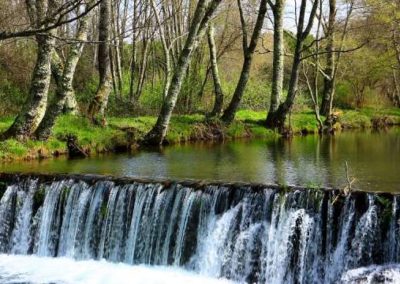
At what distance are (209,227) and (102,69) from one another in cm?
930

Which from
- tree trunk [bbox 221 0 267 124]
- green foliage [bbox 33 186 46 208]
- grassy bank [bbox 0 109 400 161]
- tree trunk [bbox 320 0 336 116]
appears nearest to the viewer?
green foliage [bbox 33 186 46 208]

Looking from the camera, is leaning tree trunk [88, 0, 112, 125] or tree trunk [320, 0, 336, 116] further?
tree trunk [320, 0, 336, 116]

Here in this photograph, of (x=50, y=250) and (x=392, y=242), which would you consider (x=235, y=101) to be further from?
(x=392, y=242)

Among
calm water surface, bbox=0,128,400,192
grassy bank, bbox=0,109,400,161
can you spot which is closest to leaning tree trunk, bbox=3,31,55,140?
grassy bank, bbox=0,109,400,161

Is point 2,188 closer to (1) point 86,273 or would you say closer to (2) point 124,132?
(1) point 86,273

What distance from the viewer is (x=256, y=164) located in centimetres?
1406

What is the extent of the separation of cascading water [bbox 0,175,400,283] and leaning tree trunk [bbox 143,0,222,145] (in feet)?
22.4

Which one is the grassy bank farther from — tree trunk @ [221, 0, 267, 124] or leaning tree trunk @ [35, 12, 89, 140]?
tree trunk @ [221, 0, 267, 124]

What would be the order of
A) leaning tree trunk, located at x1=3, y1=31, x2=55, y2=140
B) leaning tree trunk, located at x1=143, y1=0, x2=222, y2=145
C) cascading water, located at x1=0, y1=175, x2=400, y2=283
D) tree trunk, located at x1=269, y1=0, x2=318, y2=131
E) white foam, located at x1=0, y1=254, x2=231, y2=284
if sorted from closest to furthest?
1. cascading water, located at x1=0, y1=175, x2=400, y2=283
2. white foam, located at x1=0, y1=254, x2=231, y2=284
3. leaning tree trunk, located at x1=3, y1=31, x2=55, y2=140
4. leaning tree trunk, located at x1=143, y1=0, x2=222, y2=145
5. tree trunk, located at x1=269, y1=0, x2=318, y2=131

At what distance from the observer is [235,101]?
21.0 metres

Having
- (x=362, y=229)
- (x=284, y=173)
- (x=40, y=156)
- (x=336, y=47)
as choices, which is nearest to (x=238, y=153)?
(x=284, y=173)

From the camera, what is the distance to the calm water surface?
11.8 metres

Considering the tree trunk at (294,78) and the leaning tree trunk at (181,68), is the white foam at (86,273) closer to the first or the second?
the leaning tree trunk at (181,68)

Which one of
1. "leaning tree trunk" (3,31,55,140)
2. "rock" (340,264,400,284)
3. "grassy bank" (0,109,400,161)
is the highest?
"leaning tree trunk" (3,31,55,140)
